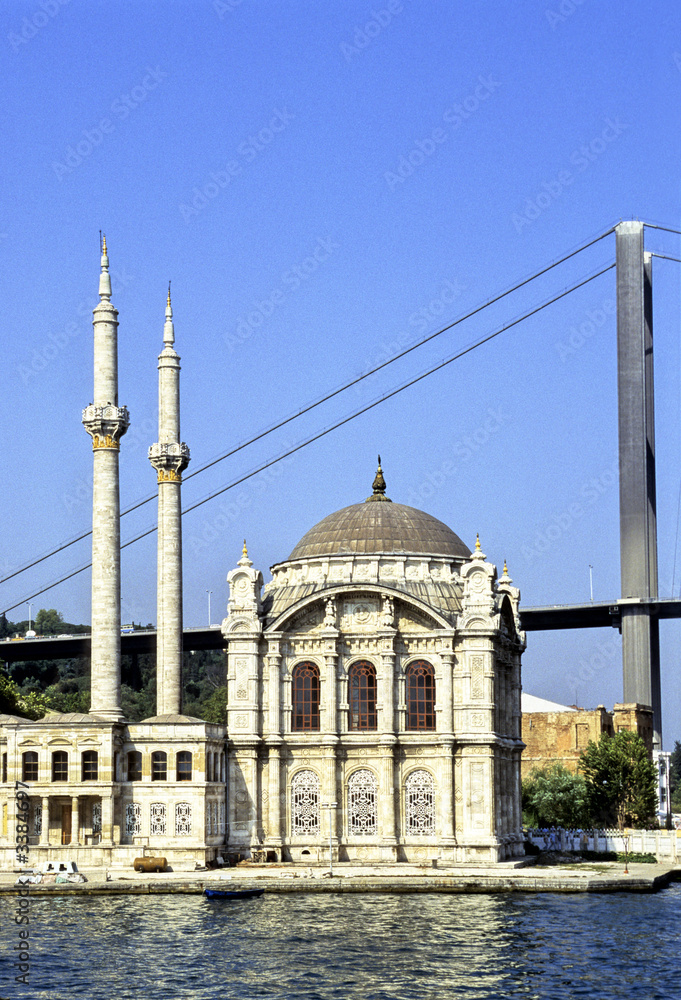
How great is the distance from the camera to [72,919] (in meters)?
53.1

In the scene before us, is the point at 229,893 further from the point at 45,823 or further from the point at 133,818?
the point at 45,823

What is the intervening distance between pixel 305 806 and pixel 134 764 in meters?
7.89

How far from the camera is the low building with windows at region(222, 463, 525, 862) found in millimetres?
68562

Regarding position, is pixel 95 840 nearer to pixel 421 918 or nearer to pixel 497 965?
pixel 421 918

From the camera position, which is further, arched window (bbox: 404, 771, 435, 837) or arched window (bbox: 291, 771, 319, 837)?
arched window (bbox: 291, 771, 319, 837)

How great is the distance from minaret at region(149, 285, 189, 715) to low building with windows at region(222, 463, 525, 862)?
9.68 feet

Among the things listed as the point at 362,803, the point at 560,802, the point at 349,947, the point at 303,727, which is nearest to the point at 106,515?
the point at 303,727

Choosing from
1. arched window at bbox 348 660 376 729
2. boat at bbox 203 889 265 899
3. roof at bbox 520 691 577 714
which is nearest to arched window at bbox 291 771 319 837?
arched window at bbox 348 660 376 729

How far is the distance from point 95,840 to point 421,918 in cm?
1749

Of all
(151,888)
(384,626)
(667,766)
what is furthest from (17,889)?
(667,766)

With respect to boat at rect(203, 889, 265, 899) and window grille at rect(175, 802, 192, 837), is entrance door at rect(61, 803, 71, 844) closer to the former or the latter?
window grille at rect(175, 802, 192, 837)

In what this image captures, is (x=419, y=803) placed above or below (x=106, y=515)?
below

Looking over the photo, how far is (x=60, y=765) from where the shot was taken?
66188mm

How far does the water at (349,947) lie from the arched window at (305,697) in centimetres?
1214
